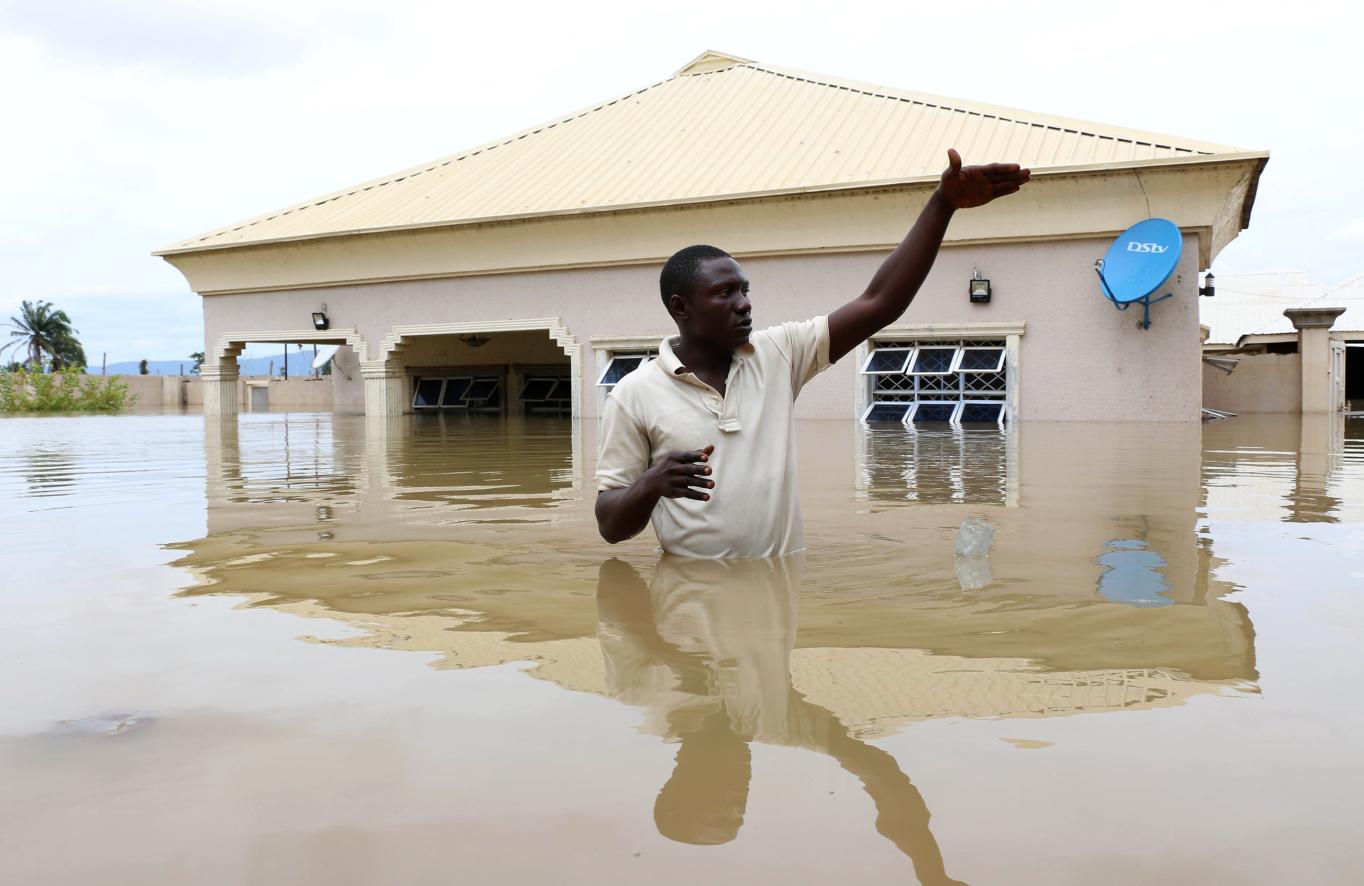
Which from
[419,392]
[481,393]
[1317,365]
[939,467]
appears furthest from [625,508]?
[419,392]

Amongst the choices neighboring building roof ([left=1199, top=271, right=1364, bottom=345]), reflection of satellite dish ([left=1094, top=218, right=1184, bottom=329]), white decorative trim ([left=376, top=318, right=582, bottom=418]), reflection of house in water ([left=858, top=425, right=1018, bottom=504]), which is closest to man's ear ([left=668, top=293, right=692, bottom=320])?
reflection of house in water ([left=858, top=425, right=1018, bottom=504])

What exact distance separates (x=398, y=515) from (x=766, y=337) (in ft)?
7.58

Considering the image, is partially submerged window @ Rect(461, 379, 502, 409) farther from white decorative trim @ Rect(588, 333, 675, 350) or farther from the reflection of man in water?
the reflection of man in water

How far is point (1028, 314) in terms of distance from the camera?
601 inches

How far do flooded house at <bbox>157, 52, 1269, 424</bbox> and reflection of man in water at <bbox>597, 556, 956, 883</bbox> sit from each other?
12671mm

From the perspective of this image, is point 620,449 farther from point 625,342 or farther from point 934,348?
point 625,342

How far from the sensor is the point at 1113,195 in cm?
1441

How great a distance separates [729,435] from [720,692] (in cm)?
150

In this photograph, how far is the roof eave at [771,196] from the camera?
13766 millimetres

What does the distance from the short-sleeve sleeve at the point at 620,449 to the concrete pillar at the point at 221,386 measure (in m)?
19.8

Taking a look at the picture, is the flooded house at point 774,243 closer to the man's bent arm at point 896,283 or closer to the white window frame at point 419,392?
the white window frame at point 419,392

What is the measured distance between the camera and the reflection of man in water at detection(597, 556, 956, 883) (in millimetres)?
1476

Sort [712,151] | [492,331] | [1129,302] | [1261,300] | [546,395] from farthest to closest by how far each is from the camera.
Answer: [1261,300], [546,395], [492,331], [712,151], [1129,302]

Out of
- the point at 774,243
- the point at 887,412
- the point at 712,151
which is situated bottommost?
the point at 887,412
